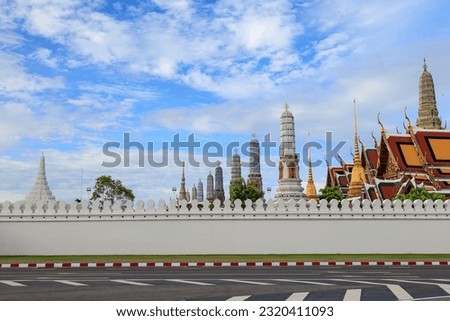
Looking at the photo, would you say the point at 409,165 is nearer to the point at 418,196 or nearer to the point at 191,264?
the point at 418,196

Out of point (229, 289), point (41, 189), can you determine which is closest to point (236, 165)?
point (41, 189)

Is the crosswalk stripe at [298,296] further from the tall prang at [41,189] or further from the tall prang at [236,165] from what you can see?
the tall prang at [236,165]

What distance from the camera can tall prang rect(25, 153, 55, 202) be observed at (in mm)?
38281

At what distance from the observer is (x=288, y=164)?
52.9 m

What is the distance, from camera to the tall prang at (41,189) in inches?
1507

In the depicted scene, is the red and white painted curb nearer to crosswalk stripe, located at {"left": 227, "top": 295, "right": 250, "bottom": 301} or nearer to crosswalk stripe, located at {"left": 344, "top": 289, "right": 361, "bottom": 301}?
crosswalk stripe, located at {"left": 344, "top": 289, "right": 361, "bottom": 301}

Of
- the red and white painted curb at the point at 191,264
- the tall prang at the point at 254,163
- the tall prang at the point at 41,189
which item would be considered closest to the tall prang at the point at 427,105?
the tall prang at the point at 254,163

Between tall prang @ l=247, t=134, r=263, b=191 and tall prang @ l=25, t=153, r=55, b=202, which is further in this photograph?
tall prang @ l=247, t=134, r=263, b=191

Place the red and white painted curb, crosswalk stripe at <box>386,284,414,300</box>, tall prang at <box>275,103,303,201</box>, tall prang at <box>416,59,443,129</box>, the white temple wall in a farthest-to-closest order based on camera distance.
Result: 1. tall prang at <box>416,59,443,129</box>
2. tall prang at <box>275,103,303,201</box>
3. the white temple wall
4. the red and white painted curb
5. crosswalk stripe at <box>386,284,414,300</box>

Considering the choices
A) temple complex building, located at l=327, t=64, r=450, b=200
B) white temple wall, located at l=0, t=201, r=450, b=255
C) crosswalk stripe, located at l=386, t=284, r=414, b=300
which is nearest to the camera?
crosswalk stripe, located at l=386, t=284, r=414, b=300

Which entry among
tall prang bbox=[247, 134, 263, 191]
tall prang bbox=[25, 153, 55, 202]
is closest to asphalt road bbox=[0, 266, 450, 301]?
tall prang bbox=[25, 153, 55, 202]

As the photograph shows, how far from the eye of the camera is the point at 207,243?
974 inches

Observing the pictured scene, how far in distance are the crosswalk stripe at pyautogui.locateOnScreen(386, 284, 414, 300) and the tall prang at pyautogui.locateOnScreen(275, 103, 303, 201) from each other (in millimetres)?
37581
